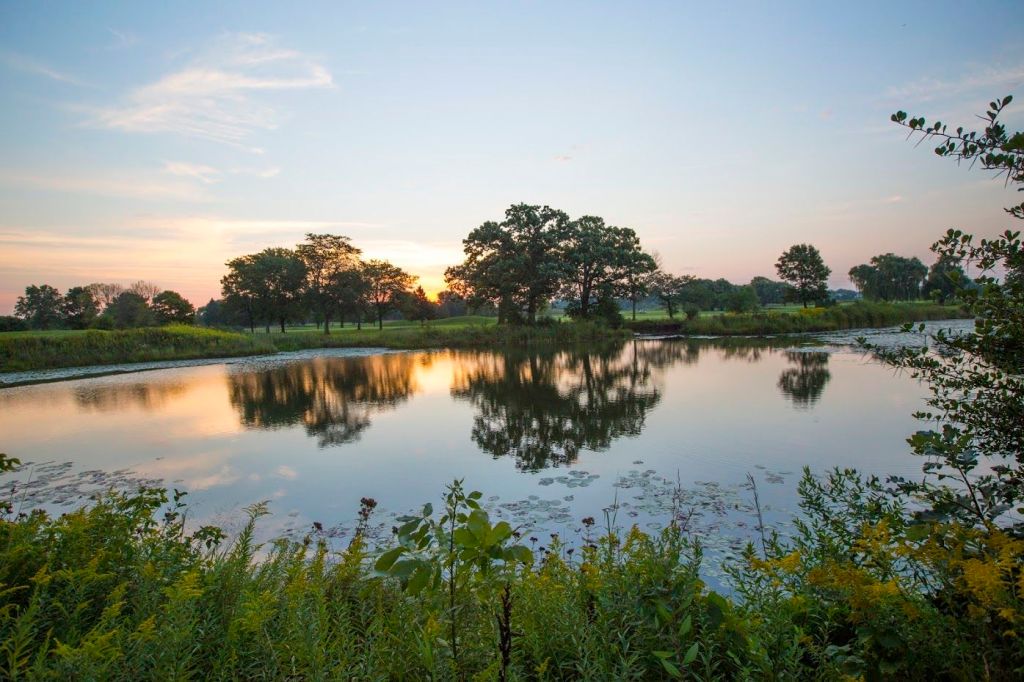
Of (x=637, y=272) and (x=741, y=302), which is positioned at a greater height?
(x=637, y=272)

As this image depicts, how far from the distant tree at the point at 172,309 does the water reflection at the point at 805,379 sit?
6735cm

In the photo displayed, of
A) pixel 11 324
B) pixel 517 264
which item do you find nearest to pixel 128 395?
pixel 517 264

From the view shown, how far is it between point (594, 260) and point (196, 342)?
3404 centimetres

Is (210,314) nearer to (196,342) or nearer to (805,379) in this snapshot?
(196,342)

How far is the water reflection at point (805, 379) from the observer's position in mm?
14367

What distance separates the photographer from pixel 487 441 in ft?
37.5

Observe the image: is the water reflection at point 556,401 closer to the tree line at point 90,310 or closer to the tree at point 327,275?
the tree at point 327,275

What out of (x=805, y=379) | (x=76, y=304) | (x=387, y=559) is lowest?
(x=805, y=379)

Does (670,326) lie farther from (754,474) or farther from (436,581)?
(436,581)

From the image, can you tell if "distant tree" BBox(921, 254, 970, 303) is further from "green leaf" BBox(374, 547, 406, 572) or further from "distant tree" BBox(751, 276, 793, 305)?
Answer: "distant tree" BBox(751, 276, 793, 305)

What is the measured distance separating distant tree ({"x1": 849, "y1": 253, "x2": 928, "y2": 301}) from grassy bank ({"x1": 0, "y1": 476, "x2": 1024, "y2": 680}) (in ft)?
349

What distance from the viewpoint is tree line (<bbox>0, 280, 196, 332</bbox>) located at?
58531 mm

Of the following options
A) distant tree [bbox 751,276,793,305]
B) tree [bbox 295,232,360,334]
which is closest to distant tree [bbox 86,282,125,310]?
tree [bbox 295,232,360,334]

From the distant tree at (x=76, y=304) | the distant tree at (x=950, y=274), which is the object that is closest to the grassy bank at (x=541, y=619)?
the distant tree at (x=950, y=274)
